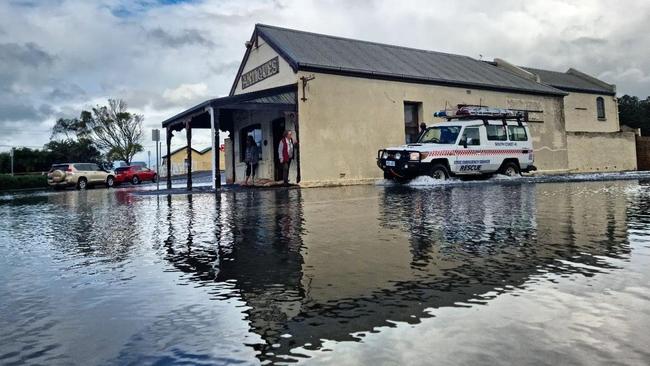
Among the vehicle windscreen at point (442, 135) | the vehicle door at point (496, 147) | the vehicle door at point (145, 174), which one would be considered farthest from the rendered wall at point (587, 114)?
the vehicle door at point (145, 174)

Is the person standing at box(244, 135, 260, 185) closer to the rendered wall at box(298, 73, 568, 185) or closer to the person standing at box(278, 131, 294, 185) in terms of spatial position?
the person standing at box(278, 131, 294, 185)

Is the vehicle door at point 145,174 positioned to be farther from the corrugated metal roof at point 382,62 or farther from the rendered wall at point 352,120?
the rendered wall at point 352,120

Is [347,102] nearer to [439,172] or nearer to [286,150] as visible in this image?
[286,150]

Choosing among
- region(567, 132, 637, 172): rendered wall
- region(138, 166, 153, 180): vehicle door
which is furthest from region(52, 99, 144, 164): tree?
region(567, 132, 637, 172): rendered wall

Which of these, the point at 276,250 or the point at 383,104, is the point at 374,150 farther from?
the point at 276,250

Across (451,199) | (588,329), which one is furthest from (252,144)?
(588,329)

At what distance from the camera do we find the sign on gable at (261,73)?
21.0 meters

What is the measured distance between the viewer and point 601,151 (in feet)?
99.2

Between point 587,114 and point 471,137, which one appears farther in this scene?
point 587,114

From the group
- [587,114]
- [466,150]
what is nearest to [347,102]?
[466,150]

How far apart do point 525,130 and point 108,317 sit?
56.9 feet

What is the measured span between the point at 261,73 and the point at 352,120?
197 inches

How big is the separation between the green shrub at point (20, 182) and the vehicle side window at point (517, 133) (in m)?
30.9

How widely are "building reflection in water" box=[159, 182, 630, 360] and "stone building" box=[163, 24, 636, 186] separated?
1232 cm
